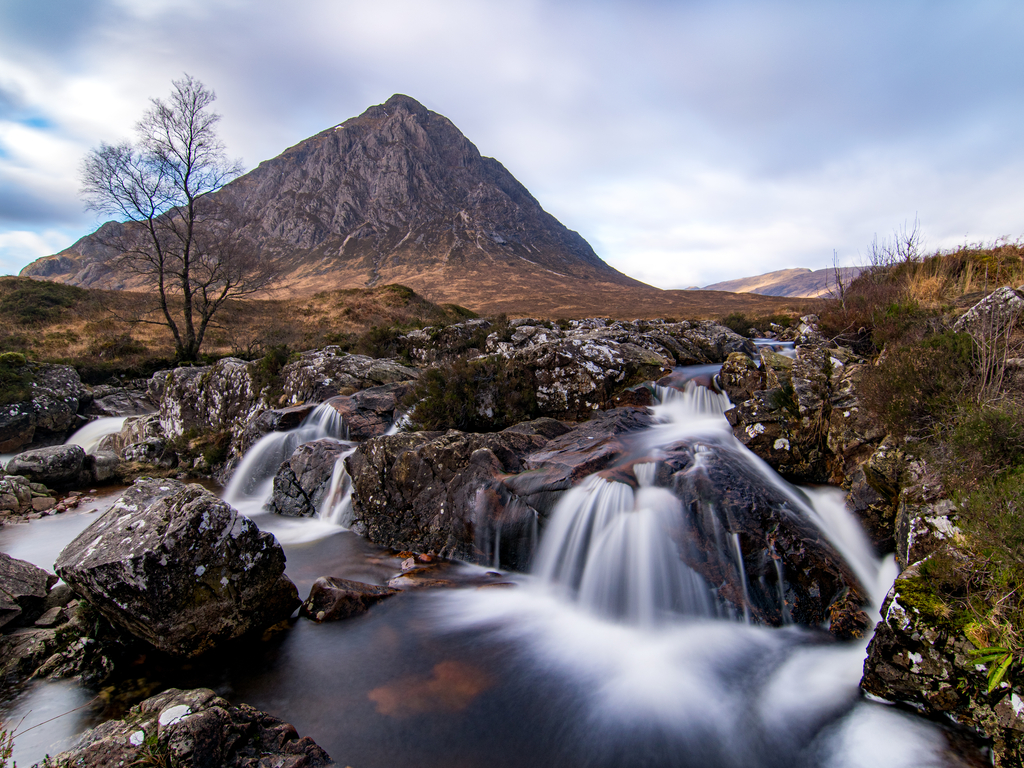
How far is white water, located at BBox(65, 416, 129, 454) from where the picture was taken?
50.0 ft

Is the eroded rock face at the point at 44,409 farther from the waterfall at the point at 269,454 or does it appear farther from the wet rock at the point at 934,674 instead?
the wet rock at the point at 934,674

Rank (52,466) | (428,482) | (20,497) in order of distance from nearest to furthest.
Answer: (428,482) → (20,497) → (52,466)

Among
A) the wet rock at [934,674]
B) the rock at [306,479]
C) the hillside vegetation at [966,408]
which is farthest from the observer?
the rock at [306,479]

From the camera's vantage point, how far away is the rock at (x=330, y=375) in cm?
1358

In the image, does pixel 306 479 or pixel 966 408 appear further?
pixel 306 479

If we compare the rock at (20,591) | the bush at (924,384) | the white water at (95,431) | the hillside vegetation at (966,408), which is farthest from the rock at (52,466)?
the bush at (924,384)

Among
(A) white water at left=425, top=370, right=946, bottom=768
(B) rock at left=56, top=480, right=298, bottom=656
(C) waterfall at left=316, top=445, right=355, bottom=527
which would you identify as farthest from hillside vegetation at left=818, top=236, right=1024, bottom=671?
(C) waterfall at left=316, top=445, right=355, bottom=527

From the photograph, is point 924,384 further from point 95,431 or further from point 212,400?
point 95,431

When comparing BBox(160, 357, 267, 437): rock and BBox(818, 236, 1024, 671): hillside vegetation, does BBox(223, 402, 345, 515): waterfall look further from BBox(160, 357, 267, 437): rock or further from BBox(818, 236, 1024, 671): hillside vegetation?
BBox(818, 236, 1024, 671): hillside vegetation

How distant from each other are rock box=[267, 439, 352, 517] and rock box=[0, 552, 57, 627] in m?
4.37

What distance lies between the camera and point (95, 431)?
624 inches

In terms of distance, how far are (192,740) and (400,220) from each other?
153 metres

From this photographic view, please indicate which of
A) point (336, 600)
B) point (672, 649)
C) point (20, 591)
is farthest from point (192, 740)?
point (672, 649)

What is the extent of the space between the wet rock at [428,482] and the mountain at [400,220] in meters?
90.3
